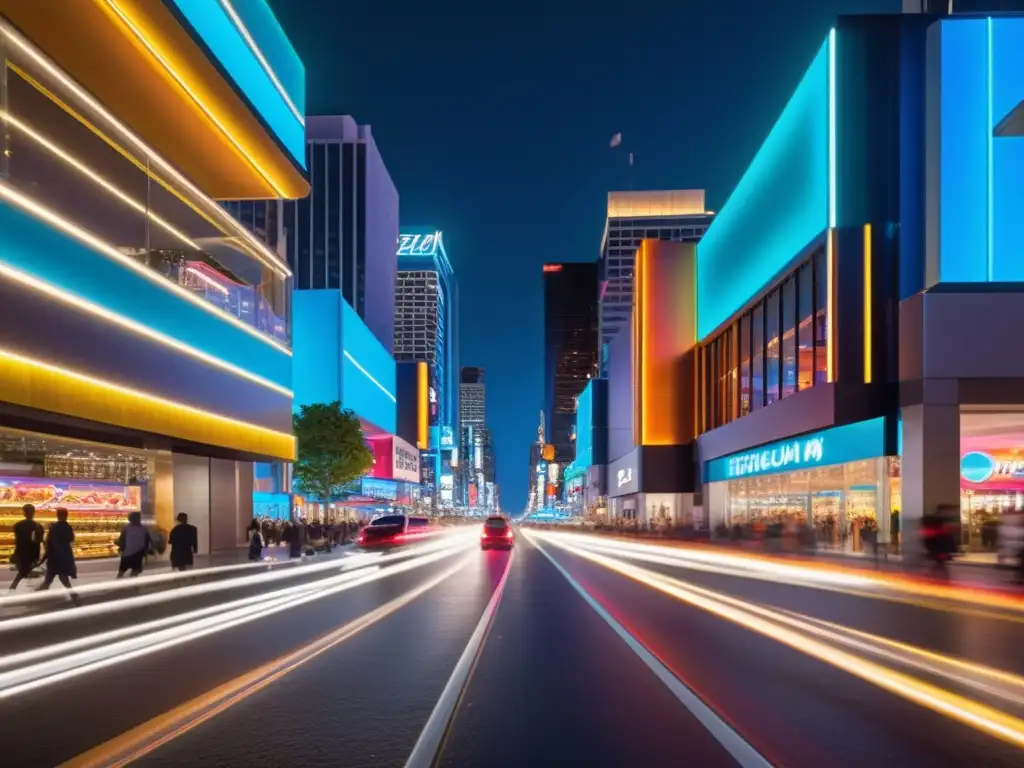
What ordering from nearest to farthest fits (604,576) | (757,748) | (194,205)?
(757,748), (604,576), (194,205)

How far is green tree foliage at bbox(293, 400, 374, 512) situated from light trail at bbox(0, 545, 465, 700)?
42.2m

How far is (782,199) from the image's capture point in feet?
140

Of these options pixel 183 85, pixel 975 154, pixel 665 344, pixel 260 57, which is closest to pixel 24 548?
pixel 183 85

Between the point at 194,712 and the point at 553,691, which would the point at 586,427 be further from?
the point at 194,712

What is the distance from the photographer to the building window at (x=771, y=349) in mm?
45906

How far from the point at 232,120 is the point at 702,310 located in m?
41.9

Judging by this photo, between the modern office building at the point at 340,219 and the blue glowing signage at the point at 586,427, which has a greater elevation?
the modern office building at the point at 340,219

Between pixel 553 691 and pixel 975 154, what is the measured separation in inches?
1140

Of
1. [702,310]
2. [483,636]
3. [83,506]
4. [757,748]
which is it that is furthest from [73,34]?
[702,310]

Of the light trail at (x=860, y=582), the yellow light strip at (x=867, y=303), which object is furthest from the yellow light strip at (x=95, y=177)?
the yellow light strip at (x=867, y=303)

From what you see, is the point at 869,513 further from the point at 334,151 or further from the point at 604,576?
the point at 334,151

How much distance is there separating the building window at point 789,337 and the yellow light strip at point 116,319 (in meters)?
24.2

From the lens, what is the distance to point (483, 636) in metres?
12.5

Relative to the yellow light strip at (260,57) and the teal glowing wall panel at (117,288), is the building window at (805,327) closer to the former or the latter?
the yellow light strip at (260,57)
